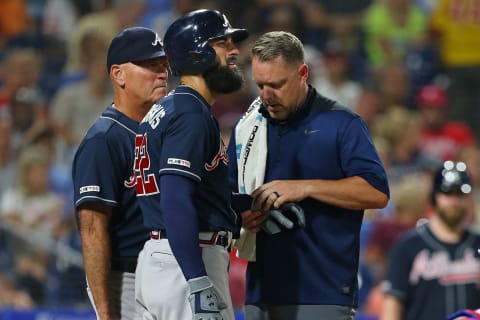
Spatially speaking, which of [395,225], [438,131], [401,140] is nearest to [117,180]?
[395,225]

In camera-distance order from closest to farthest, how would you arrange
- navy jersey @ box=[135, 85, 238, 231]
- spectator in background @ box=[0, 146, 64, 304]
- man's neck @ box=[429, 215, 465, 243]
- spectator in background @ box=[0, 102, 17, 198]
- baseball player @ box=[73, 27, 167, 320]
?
1. navy jersey @ box=[135, 85, 238, 231]
2. baseball player @ box=[73, 27, 167, 320]
3. man's neck @ box=[429, 215, 465, 243]
4. spectator in background @ box=[0, 146, 64, 304]
5. spectator in background @ box=[0, 102, 17, 198]

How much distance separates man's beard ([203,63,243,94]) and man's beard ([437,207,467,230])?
2.26 meters

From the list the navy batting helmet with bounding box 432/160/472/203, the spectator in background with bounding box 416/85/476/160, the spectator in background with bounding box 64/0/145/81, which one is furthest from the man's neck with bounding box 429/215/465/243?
the spectator in background with bounding box 64/0/145/81

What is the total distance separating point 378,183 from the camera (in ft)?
14.5

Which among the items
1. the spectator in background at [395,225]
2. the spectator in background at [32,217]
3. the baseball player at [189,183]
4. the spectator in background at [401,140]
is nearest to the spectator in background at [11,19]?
the spectator in background at [32,217]

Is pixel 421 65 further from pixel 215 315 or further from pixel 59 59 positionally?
pixel 215 315

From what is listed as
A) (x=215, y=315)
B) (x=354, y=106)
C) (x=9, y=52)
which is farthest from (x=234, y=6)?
(x=215, y=315)

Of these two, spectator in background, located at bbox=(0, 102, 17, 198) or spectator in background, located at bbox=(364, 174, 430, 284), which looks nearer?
spectator in background, located at bbox=(364, 174, 430, 284)

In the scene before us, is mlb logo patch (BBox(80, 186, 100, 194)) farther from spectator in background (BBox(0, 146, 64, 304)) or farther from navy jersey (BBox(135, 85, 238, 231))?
spectator in background (BBox(0, 146, 64, 304))

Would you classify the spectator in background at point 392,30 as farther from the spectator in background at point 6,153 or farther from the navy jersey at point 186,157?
the navy jersey at point 186,157

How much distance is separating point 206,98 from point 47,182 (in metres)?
5.48

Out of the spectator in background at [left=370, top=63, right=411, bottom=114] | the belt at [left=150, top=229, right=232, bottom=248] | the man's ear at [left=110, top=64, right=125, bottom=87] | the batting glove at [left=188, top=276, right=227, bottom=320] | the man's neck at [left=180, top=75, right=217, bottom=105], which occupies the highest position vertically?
the spectator in background at [left=370, top=63, right=411, bottom=114]

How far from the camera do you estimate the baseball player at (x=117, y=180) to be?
4508 millimetres

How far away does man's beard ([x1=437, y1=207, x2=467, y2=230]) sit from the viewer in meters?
5.96
